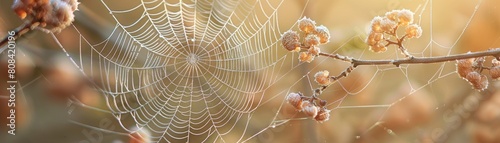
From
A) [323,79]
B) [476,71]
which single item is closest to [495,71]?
[476,71]

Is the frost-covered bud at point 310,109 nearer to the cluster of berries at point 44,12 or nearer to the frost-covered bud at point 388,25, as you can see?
the frost-covered bud at point 388,25

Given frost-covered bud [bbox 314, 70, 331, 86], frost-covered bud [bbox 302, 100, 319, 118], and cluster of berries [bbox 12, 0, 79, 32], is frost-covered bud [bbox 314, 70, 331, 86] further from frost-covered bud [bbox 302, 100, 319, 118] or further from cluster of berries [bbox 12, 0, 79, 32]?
cluster of berries [bbox 12, 0, 79, 32]

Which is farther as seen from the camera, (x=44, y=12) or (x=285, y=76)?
(x=285, y=76)

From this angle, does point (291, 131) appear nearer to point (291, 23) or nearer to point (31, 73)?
point (291, 23)

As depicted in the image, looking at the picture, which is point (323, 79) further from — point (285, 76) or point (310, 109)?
point (285, 76)

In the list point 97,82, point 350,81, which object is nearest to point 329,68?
point 350,81

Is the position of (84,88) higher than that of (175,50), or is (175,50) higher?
(175,50)

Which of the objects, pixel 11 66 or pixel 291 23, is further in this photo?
pixel 291 23
